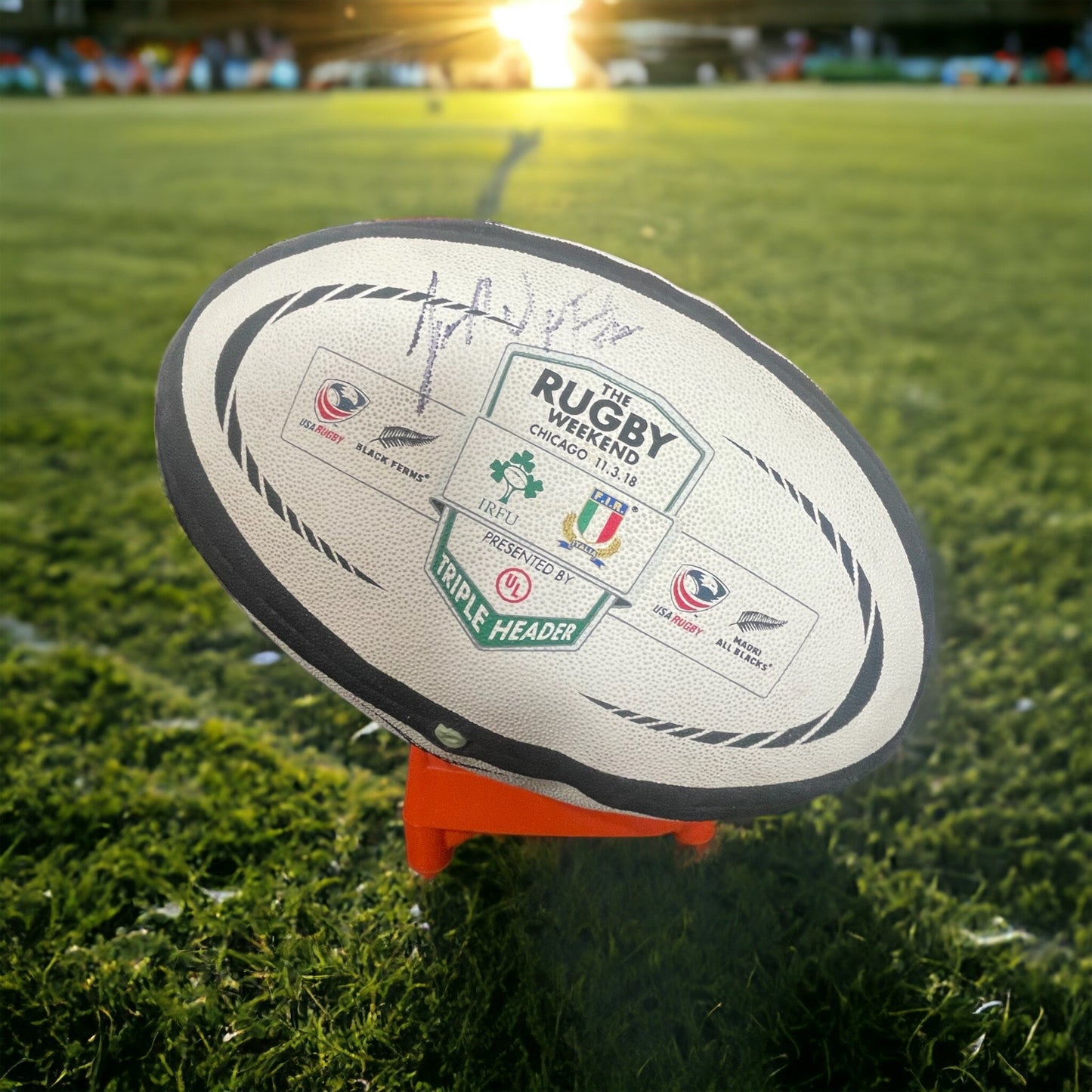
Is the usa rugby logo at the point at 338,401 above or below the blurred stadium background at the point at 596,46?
above

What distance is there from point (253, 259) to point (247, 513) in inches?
15.9

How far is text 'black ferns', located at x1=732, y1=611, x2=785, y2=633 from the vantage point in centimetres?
131

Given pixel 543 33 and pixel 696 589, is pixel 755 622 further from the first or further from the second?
pixel 543 33

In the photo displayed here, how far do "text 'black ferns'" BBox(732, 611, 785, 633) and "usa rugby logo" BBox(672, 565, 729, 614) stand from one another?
0.13 feet

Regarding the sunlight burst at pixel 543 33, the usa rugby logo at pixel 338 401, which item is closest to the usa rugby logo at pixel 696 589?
the usa rugby logo at pixel 338 401

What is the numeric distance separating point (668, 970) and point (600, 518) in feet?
2.34

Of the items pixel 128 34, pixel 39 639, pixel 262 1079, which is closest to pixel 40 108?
pixel 128 34

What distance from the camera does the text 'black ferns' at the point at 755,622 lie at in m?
1.31

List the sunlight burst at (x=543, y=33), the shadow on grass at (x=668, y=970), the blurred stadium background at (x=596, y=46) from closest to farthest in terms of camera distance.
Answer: the shadow on grass at (x=668, y=970)
the sunlight burst at (x=543, y=33)
the blurred stadium background at (x=596, y=46)

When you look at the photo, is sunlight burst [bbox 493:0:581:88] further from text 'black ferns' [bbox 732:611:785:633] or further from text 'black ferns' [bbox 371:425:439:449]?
text 'black ferns' [bbox 732:611:785:633]

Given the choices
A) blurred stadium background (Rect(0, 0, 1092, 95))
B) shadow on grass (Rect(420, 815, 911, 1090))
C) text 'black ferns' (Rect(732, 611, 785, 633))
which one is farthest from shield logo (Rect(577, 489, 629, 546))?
blurred stadium background (Rect(0, 0, 1092, 95))

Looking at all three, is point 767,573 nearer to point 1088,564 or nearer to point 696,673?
point 696,673

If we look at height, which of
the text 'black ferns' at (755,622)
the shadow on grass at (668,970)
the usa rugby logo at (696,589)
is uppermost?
the usa rugby logo at (696,589)
